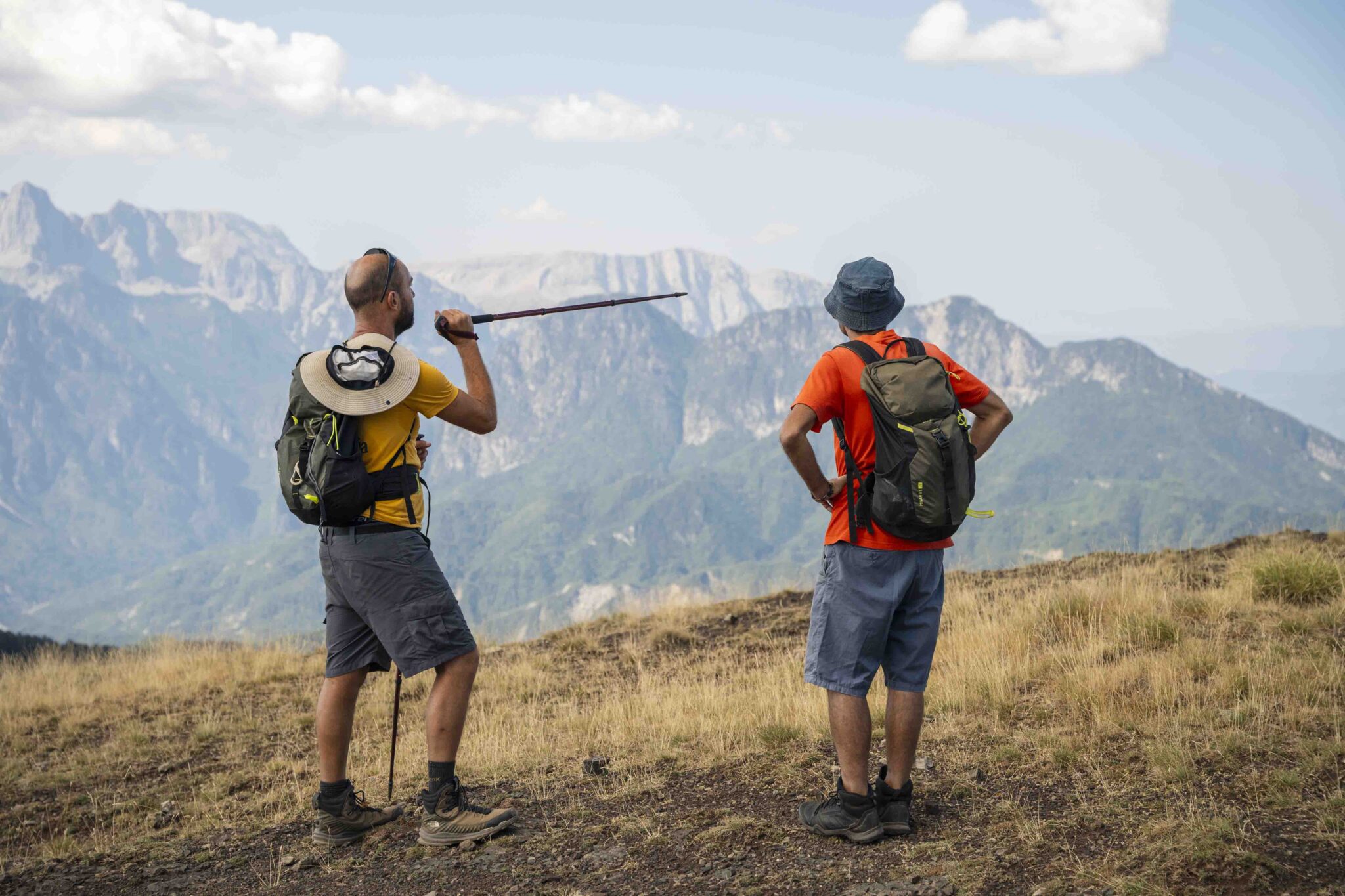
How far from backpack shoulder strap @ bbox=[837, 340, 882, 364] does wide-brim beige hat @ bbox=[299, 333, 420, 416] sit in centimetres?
179

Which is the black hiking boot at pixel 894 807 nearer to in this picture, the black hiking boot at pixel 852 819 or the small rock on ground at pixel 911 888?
the black hiking boot at pixel 852 819

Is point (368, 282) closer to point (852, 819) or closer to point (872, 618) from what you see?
point (872, 618)

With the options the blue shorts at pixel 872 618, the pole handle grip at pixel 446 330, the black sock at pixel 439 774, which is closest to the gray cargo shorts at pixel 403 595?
the black sock at pixel 439 774

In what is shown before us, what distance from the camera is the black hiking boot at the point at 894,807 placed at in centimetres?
450

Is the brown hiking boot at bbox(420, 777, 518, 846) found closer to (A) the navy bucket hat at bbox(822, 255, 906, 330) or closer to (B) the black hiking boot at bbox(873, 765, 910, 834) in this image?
(B) the black hiking boot at bbox(873, 765, 910, 834)

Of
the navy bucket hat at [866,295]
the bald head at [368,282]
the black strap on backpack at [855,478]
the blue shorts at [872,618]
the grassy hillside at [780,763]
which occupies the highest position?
the bald head at [368,282]

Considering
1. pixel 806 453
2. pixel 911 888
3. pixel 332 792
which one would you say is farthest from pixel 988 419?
pixel 332 792

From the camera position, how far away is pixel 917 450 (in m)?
4.08

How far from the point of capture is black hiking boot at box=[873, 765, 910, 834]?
14.8 ft

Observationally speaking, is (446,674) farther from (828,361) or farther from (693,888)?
(828,361)

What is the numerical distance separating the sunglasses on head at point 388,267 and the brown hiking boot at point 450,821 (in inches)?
86.3

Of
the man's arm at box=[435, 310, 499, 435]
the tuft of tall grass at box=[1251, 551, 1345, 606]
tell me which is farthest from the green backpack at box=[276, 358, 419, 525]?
the tuft of tall grass at box=[1251, 551, 1345, 606]

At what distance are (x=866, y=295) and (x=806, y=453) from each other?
73 centimetres

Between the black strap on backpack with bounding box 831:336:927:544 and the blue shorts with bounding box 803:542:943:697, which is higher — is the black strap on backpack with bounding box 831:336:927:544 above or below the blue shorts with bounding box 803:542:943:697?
above
